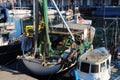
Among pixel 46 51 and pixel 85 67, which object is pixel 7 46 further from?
pixel 85 67

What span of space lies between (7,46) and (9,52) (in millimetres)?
725

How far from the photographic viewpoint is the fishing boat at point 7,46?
80.5 ft

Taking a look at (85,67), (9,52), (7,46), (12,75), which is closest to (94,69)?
(85,67)

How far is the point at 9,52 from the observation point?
82.5 feet

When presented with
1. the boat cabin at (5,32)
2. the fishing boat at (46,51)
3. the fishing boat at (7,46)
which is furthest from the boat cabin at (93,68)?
the boat cabin at (5,32)

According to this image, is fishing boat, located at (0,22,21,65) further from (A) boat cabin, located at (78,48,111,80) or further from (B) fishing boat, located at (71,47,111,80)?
(A) boat cabin, located at (78,48,111,80)

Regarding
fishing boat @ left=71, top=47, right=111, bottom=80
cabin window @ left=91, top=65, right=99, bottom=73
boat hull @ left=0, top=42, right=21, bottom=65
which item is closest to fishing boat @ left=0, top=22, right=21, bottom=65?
boat hull @ left=0, top=42, right=21, bottom=65

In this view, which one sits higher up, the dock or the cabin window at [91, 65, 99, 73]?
the cabin window at [91, 65, 99, 73]

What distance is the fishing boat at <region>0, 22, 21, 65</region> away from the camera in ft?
80.5

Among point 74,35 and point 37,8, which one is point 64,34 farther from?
point 37,8

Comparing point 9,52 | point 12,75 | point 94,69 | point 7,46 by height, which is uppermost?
point 94,69

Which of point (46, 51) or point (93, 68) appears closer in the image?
point (93, 68)

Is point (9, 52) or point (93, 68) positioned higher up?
point (93, 68)

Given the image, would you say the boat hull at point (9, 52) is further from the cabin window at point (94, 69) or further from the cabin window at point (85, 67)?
the cabin window at point (94, 69)
